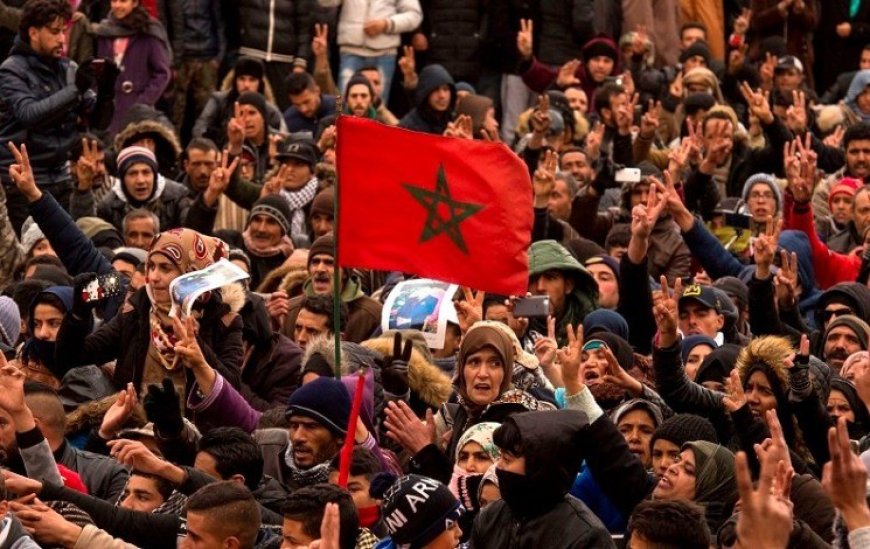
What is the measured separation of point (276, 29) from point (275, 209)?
16.1 ft

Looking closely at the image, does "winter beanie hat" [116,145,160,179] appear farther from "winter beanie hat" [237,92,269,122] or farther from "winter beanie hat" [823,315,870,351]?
"winter beanie hat" [823,315,870,351]

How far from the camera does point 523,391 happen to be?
34.5 ft

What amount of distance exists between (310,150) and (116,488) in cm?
610

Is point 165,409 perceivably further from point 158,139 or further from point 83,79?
point 158,139

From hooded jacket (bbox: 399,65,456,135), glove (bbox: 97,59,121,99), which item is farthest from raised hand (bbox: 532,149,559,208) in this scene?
hooded jacket (bbox: 399,65,456,135)

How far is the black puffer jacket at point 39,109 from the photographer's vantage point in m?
15.2

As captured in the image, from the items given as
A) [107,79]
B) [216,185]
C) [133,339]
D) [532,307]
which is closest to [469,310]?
[532,307]

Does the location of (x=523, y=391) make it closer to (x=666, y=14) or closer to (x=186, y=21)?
(x=186, y=21)

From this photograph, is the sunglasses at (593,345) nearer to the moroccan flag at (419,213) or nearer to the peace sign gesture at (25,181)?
the moroccan flag at (419,213)

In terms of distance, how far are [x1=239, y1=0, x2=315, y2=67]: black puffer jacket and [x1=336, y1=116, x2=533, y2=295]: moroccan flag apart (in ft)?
28.2

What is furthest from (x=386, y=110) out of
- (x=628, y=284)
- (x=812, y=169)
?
(x=628, y=284)

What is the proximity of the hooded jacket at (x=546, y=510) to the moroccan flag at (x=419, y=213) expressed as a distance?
6.67 ft

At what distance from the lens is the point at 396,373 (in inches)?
434

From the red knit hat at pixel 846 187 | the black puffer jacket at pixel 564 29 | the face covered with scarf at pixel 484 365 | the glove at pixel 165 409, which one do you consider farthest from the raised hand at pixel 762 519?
the black puffer jacket at pixel 564 29
